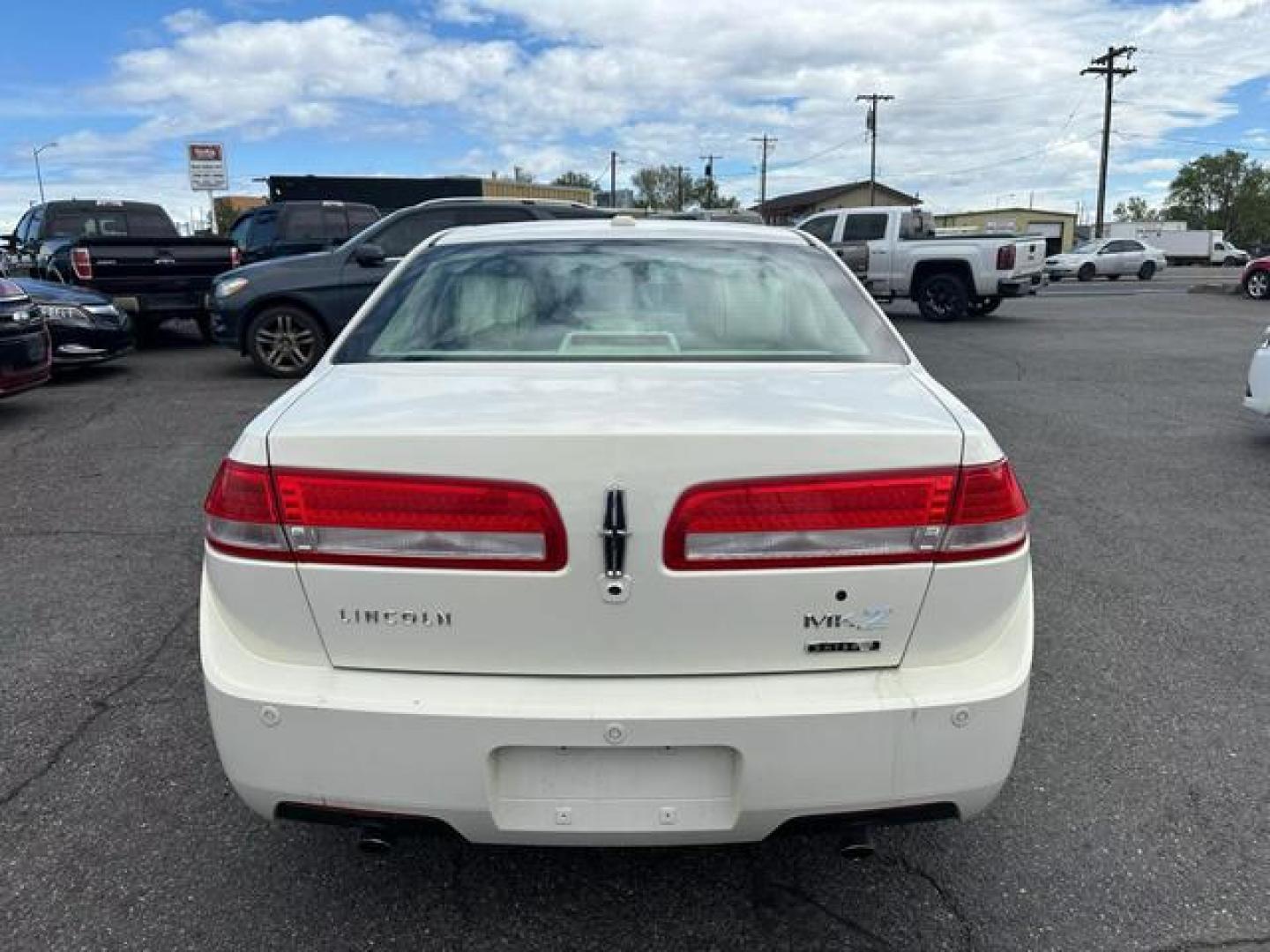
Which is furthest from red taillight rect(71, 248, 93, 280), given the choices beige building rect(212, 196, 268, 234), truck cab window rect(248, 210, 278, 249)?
beige building rect(212, 196, 268, 234)

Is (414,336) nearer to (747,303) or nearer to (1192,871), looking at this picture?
(747,303)

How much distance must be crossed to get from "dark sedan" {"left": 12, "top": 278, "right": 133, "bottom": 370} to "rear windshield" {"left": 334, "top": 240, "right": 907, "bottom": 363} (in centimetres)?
798

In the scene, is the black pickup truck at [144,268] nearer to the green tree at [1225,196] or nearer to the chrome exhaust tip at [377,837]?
the chrome exhaust tip at [377,837]

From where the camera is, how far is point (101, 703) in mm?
3322

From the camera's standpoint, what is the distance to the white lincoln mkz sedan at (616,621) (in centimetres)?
190

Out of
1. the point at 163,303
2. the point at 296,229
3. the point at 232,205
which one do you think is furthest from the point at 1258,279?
the point at 232,205

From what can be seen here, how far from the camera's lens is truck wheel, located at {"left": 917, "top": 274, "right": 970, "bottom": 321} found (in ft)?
55.6

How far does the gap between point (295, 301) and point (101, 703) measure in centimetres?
718

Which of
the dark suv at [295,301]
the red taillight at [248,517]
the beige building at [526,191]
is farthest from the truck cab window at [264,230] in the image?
the beige building at [526,191]

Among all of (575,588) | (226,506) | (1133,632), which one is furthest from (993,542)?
(1133,632)

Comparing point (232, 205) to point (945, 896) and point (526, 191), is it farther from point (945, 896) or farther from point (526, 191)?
point (945, 896)

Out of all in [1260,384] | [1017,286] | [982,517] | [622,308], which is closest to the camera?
[982,517]

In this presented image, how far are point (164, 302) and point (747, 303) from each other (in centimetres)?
1082

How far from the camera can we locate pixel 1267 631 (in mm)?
3932
